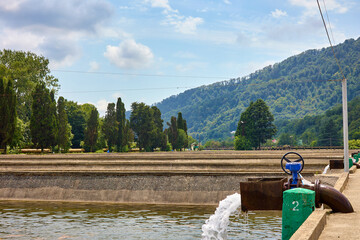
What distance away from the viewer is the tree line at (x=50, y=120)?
205 feet

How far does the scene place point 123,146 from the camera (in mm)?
90625

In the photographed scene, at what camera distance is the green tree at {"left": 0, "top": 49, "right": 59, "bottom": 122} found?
277 ft

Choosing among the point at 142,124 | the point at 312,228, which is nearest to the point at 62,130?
the point at 142,124

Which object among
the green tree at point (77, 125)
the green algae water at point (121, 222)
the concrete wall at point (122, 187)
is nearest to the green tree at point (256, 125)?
the green tree at point (77, 125)

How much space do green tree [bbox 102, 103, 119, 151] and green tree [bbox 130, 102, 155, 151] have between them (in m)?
12.3

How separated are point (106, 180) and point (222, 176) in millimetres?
6382

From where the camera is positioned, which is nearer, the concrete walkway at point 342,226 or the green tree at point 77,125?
the concrete walkway at point 342,226

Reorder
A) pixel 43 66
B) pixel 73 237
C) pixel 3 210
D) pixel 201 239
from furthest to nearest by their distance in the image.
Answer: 1. pixel 43 66
2. pixel 3 210
3. pixel 73 237
4. pixel 201 239

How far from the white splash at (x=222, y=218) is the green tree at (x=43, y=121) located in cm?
5612

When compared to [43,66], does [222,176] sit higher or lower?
lower

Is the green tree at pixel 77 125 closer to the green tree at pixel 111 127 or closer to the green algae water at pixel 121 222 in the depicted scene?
the green tree at pixel 111 127

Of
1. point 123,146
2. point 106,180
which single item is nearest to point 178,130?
point 123,146

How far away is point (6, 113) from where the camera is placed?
60.9 m

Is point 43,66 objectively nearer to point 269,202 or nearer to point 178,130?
point 178,130
